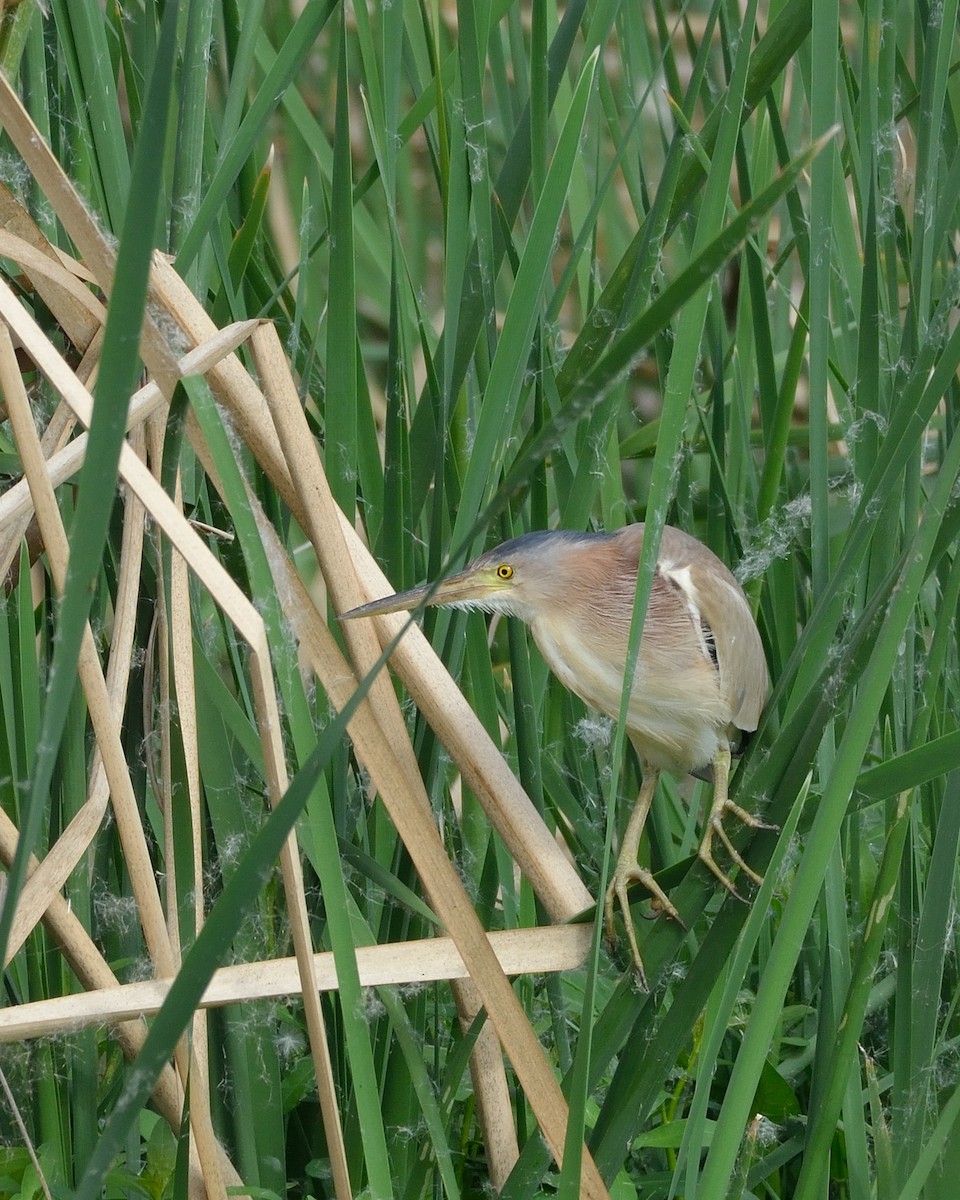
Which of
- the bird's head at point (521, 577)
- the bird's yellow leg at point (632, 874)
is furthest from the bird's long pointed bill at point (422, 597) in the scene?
the bird's yellow leg at point (632, 874)

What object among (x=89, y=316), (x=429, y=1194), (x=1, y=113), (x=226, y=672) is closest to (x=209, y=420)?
(x=1, y=113)

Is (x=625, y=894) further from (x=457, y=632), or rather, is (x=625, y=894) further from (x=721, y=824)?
(x=457, y=632)

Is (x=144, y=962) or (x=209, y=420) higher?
(x=209, y=420)

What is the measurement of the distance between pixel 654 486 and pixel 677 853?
73cm

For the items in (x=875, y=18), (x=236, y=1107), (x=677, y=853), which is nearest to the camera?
(x=875, y=18)

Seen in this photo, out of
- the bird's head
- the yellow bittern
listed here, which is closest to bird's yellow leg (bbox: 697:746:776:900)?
the yellow bittern

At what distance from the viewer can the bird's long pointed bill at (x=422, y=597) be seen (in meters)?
0.89

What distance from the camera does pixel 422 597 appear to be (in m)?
0.70

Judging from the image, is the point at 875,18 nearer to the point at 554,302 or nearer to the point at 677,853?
the point at 554,302

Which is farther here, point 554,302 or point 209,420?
point 554,302

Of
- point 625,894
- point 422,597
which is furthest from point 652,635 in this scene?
point 422,597

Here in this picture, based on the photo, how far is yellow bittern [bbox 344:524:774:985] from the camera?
1.13 m

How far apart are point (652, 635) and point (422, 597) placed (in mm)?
502

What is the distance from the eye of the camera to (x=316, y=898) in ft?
3.71
